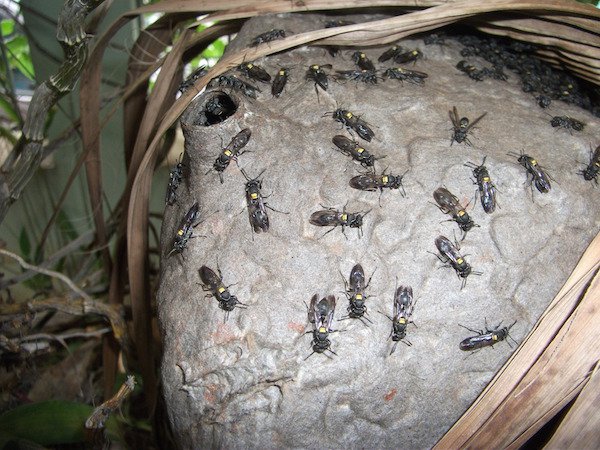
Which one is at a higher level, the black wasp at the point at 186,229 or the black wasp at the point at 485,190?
the black wasp at the point at 485,190

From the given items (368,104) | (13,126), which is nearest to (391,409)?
(368,104)

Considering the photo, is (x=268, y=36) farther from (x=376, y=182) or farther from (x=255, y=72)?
(x=376, y=182)

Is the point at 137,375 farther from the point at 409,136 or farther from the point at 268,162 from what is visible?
the point at 409,136

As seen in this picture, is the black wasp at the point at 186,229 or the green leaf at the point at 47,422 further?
the green leaf at the point at 47,422

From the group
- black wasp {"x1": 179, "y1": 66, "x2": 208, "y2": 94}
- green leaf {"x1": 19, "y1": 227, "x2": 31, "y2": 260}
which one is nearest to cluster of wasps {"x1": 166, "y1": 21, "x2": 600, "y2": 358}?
black wasp {"x1": 179, "y1": 66, "x2": 208, "y2": 94}

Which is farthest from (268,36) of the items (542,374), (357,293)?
(542,374)

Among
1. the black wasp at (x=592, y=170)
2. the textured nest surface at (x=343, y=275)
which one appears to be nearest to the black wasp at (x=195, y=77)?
the textured nest surface at (x=343, y=275)

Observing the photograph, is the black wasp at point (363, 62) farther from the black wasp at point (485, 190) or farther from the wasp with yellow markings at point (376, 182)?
the black wasp at point (485, 190)

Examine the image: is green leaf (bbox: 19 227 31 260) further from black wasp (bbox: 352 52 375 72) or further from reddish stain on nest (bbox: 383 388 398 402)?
reddish stain on nest (bbox: 383 388 398 402)
